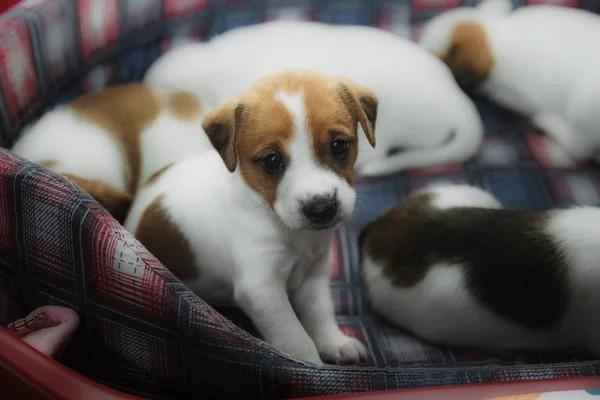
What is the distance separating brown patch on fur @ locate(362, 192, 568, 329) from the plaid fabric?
108 millimetres

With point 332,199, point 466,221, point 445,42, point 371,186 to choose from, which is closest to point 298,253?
point 332,199

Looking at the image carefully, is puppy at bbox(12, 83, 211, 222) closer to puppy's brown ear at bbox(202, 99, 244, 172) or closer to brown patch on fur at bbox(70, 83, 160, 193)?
brown patch on fur at bbox(70, 83, 160, 193)

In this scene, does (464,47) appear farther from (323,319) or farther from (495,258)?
(323,319)

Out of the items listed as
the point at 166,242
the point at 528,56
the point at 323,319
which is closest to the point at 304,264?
the point at 323,319

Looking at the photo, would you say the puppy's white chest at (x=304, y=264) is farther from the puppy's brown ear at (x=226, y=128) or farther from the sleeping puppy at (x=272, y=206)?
the puppy's brown ear at (x=226, y=128)

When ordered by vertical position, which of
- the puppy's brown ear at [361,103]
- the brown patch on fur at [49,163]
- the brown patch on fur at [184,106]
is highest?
the puppy's brown ear at [361,103]

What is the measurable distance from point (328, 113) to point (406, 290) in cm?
43

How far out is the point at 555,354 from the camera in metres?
1.24

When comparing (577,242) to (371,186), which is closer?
(577,242)

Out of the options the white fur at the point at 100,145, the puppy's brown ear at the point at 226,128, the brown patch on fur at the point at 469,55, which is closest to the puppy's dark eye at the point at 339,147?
the puppy's brown ear at the point at 226,128

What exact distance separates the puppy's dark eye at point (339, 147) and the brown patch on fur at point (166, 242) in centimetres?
33

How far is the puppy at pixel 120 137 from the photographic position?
4.36ft

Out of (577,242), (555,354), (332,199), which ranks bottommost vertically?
(555,354)

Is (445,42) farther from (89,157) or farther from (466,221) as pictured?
(89,157)
